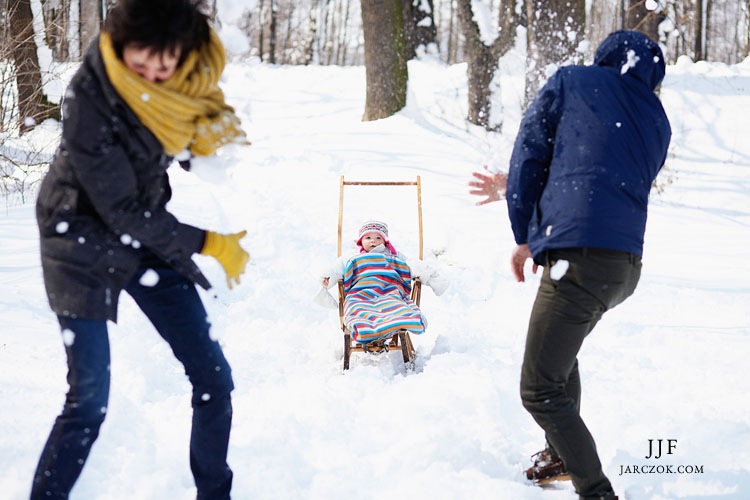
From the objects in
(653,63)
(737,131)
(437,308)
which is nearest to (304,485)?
(653,63)

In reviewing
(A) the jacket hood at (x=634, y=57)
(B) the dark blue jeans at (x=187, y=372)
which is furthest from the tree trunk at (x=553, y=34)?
(B) the dark blue jeans at (x=187, y=372)

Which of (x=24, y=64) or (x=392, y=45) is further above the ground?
(x=24, y=64)

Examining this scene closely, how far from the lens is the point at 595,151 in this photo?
241cm

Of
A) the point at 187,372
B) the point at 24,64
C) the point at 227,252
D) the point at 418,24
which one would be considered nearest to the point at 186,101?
the point at 227,252

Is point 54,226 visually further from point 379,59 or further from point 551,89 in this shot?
point 379,59

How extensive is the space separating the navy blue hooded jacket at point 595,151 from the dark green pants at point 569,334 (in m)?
0.07

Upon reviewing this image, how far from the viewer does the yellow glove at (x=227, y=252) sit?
2.30 m

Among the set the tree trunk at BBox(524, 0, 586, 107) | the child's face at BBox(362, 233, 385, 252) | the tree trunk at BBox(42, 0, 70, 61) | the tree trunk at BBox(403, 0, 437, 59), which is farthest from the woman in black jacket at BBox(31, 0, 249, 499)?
the tree trunk at BBox(403, 0, 437, 59)

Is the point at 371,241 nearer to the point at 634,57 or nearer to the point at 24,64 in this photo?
the point at 634,57

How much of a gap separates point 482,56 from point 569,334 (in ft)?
34.9

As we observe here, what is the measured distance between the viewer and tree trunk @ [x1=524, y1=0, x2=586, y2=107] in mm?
9305

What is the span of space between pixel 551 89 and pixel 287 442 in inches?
83.4

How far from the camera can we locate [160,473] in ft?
10.1

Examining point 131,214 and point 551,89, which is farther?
point 551,89
